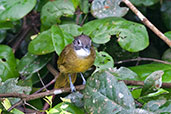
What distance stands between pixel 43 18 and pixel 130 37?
0.81 m

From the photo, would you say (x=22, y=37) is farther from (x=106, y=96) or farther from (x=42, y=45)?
(x=106, y=96)

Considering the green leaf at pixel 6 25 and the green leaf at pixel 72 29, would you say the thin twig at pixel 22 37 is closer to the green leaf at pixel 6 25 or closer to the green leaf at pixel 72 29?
the green leaf at pixel 6 25

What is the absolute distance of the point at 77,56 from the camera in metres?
2.34

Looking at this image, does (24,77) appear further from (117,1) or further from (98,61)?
(117,1)

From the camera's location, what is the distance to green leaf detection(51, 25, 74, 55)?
2.19 meters

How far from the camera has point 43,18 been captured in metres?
2.54

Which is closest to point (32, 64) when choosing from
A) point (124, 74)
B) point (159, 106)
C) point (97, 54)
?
point (97, 54)

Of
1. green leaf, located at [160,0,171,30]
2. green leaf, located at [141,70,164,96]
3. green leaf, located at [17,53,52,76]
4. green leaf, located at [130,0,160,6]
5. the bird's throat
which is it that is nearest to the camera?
green leaf, located at [141,70,164,96]

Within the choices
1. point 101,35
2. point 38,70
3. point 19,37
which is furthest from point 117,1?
point 19,37

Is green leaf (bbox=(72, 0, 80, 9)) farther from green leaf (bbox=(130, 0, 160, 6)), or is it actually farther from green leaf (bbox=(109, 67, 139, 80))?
green leaf (bbox=(109, 67, 139, 80))

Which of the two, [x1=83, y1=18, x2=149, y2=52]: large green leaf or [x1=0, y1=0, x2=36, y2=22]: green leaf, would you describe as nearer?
[x1=83, y1=18, x2=149, y2=52]: large green leaf

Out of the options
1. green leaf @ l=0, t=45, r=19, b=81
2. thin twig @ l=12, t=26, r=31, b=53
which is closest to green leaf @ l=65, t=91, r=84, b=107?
green leaf @ l=0, t=45, r=19, b=81

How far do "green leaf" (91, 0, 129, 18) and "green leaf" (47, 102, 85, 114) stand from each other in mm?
1076

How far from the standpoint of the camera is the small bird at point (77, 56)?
2.22 metres
